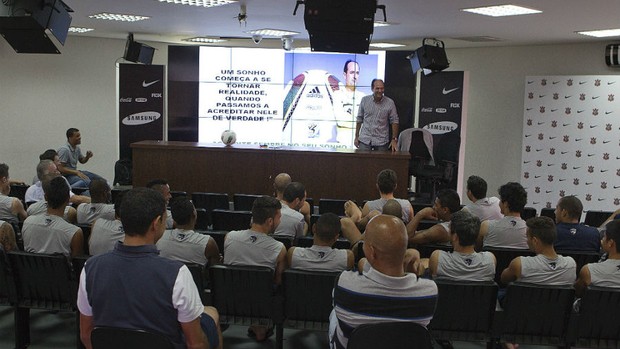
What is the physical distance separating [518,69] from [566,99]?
131 centimetres

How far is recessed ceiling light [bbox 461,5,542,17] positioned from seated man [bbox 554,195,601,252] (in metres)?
3.23

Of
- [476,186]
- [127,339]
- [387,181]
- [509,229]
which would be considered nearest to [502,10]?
[476,186]

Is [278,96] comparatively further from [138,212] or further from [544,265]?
[138,212]

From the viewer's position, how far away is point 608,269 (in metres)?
3.92

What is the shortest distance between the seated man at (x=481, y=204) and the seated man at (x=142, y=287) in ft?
12.5

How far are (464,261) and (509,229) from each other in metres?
1.14

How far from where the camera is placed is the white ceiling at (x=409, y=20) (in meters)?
7.30

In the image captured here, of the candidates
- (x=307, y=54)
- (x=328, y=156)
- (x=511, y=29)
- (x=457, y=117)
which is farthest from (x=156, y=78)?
(x=511, y=29)

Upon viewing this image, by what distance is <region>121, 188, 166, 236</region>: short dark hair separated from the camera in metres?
2.46

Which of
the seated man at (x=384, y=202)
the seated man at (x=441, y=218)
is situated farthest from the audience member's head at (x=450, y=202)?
the seated man at (x=384, y=202)

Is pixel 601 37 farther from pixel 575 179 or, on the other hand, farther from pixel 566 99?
pixel 575 179

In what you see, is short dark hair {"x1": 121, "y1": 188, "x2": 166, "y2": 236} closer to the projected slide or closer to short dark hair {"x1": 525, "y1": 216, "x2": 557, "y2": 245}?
short dark hair {"x1": 525, "y1": 216, "x2": 557, "y2": 245}

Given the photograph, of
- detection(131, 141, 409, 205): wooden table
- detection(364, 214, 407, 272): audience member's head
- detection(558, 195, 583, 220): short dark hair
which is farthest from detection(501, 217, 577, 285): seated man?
detection(131, 141, 409, 205): wooden table

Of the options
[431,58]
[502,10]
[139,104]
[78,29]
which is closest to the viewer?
[502,10]
